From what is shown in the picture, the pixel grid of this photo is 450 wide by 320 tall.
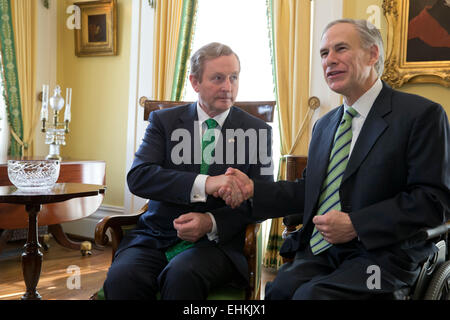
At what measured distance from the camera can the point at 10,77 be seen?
14.9ft

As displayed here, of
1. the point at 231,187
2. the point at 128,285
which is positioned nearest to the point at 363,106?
the point at 231,187

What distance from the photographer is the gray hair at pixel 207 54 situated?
2.11m

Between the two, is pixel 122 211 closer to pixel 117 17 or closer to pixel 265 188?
pixel 117 17

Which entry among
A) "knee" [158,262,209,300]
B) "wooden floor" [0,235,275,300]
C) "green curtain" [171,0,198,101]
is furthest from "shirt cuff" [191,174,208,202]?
"green curtain" [171,0,198,101]

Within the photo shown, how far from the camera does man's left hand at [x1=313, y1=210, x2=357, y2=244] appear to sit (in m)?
1.60

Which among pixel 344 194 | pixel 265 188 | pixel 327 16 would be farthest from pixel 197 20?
pixel 344 194

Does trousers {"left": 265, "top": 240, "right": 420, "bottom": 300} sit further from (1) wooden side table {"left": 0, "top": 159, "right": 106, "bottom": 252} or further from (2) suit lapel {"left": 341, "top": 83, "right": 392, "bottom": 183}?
(1) wooden side table {"left": 0, "top": 159, "right": 106, "bottom": 252}

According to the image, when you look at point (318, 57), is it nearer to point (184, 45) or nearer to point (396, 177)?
point (184, 45)


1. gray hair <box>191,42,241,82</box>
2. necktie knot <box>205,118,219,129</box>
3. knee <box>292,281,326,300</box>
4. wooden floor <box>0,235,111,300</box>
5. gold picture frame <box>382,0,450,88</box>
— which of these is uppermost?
gold picture frame <box>382,0,450,88</box>

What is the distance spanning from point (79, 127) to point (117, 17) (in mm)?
1368

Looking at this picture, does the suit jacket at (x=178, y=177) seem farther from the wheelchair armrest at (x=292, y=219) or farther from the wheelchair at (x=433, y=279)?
the wheelchair at (x=433, y=279)

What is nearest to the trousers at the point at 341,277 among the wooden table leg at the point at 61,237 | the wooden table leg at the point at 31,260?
the wooden table leg at the point at 31,260

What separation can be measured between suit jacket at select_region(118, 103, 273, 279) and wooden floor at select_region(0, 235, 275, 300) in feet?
5.06

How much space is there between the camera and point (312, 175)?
1884mm
